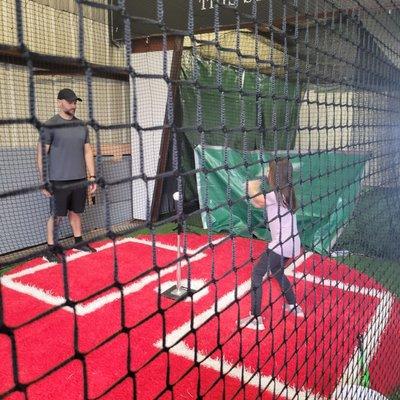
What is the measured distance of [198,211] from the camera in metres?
1.21

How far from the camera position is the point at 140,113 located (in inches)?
159

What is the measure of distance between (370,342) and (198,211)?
130cm

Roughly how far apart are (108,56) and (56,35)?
0.54m

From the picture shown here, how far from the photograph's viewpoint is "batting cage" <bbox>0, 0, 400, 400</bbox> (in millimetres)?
1182

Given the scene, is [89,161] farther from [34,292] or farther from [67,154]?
[34,292]

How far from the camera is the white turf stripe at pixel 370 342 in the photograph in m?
1.74

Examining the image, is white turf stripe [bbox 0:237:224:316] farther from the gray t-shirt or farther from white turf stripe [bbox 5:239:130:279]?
the gray t-shirt

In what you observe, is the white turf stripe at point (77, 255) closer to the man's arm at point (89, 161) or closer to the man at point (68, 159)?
the man at point (68, 159)

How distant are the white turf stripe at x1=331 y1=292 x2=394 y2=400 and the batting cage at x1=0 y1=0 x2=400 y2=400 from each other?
1 cm

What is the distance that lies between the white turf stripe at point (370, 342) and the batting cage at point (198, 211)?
1 centimetres

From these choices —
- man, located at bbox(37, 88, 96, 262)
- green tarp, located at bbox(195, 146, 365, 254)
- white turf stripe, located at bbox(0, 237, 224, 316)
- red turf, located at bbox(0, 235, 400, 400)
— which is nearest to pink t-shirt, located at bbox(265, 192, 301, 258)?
red turf, located at bbox(0, 235, 400, 400)

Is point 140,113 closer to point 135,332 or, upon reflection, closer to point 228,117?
point 228,117

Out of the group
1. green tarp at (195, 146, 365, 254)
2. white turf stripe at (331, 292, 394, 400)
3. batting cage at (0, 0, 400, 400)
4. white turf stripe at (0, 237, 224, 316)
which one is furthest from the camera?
green tarp at (195, 146, 365, 254)

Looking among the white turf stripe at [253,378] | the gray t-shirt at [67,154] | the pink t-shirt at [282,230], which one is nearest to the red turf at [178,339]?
the white turf stripe at [253,378]
